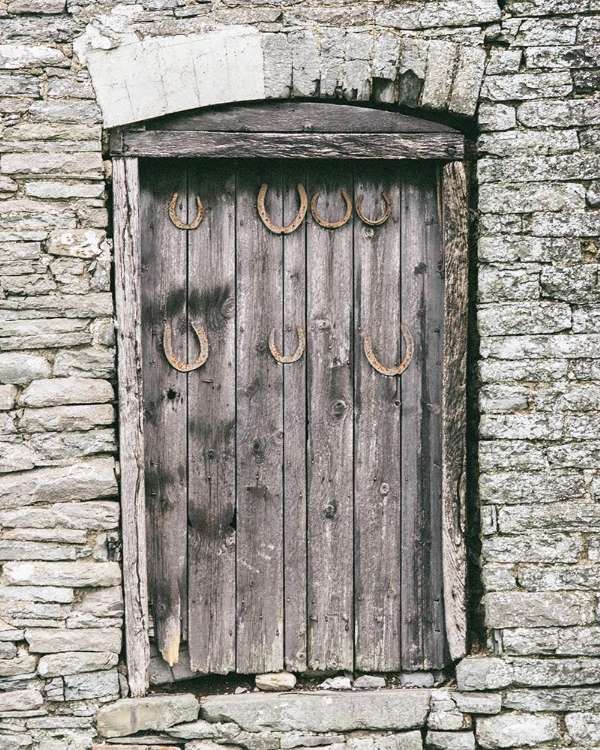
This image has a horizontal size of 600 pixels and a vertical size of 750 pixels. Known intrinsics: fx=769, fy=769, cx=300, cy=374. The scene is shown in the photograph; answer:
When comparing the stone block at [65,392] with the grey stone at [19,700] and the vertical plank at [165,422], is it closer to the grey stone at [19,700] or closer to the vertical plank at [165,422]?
the vertical plank at [165,422]

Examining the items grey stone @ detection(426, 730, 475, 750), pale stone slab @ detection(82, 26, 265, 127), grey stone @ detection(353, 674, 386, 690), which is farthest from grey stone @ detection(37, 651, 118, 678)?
pale stone slab @ detection(82, 26, 265, 127)

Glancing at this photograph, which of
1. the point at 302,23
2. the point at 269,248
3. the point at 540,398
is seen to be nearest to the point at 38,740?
the point at 269,248

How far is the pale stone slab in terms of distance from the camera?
2814 mm

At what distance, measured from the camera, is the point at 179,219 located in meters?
3.02

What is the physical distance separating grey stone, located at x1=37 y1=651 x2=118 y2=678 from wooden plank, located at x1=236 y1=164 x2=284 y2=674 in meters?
0.53

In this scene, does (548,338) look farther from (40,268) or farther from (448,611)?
(40,268)

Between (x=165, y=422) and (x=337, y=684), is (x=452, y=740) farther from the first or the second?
(x=165, y=422)

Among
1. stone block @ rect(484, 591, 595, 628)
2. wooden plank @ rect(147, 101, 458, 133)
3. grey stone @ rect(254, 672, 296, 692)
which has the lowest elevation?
grey stone @ rect(254, 672, 296, 692)

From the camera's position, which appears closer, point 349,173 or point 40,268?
point 40,268

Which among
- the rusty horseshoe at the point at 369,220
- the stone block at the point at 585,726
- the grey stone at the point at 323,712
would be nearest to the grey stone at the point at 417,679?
the grey stone at the point at 323,712

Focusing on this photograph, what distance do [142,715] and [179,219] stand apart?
1.90 metres

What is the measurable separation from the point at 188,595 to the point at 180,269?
4.25 feet

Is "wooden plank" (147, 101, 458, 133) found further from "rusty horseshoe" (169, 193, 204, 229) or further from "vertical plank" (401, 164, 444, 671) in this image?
"vertical plank" (401, 164, 444, 671)

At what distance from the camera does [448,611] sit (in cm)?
301
